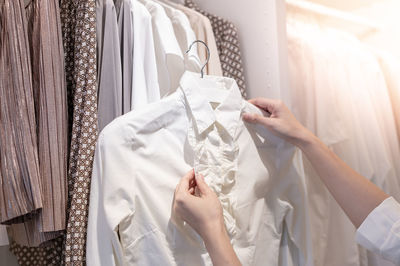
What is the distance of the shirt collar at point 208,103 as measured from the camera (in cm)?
92

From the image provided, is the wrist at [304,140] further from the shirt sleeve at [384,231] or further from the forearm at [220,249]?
the forearm at [220,249]

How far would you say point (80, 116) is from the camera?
0.87m

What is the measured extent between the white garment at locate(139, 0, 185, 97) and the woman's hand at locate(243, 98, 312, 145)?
232mm

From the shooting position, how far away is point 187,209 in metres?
0.80

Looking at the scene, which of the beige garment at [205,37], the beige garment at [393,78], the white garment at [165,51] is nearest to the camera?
the white garment at [165,51]

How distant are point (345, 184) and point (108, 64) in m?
0.65

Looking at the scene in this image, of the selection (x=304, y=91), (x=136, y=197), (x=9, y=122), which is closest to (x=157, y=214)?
(x=136, y=197)

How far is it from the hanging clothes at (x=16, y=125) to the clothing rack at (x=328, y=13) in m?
0.95

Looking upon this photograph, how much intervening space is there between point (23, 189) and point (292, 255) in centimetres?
74

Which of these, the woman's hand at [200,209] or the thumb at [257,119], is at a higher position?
the thumb at [257,119]

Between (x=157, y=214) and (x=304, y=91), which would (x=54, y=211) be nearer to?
(x=157, y=214)

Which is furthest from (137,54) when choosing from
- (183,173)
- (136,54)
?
(183,173)

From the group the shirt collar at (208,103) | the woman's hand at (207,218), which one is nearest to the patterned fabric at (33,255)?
the woman's hand at (207,218)

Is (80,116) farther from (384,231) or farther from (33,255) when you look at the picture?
(384,231)
